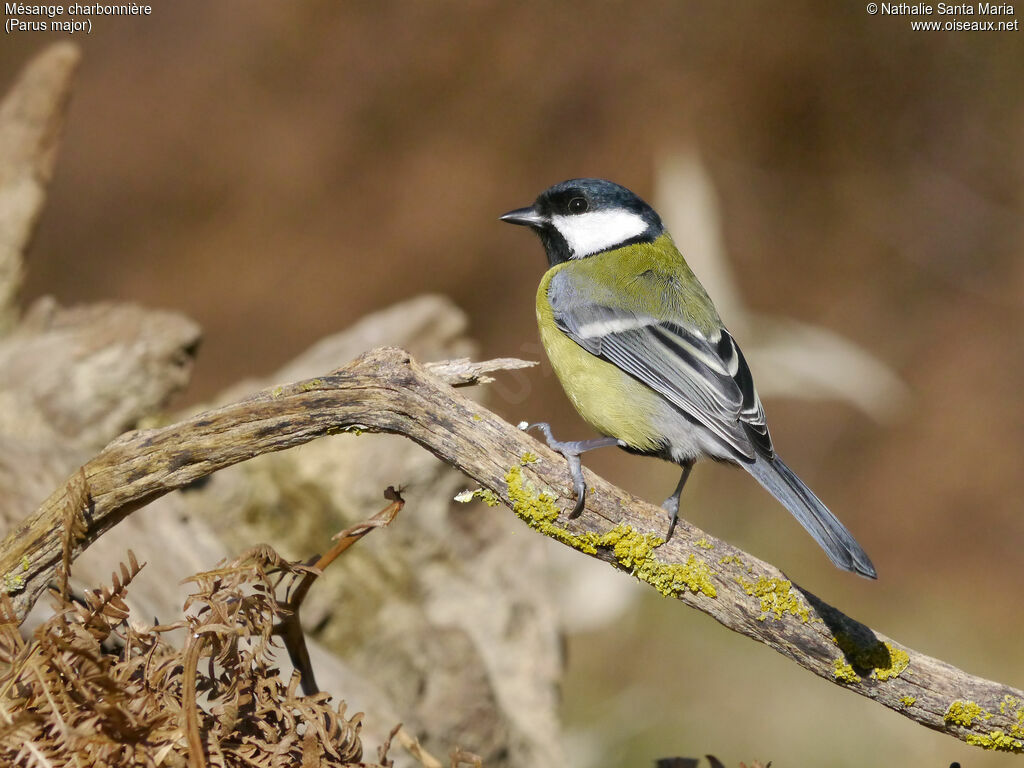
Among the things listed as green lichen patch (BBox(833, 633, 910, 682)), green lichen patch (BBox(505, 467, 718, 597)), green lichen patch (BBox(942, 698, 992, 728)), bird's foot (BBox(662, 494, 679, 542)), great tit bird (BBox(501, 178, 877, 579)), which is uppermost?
great tit bird (BBox(501, 178, 877, 579))

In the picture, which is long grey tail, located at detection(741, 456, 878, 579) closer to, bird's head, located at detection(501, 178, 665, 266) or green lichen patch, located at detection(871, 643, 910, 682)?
green lichen patch, located at detection(871, 643, 910, 682)

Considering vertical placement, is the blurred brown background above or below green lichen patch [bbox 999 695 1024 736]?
above

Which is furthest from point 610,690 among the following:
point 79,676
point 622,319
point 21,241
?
point 79,676

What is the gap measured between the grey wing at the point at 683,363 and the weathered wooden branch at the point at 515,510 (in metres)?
0.56

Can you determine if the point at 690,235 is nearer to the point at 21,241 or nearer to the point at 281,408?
the point at 21,241

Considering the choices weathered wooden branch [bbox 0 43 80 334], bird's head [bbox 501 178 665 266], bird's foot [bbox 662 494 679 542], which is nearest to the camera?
bird's foot [bbox 662 494 679 542]

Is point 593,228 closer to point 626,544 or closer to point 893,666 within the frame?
point 626,544

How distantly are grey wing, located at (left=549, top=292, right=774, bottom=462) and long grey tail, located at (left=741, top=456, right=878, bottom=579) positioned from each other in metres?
0.05

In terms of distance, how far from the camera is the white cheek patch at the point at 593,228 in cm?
318

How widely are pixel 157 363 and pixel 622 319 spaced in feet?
5.85

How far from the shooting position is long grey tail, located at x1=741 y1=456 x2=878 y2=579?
204cm

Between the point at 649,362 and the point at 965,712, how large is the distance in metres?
1.16

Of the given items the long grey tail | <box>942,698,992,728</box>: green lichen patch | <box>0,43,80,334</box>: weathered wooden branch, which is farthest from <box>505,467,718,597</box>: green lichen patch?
<box>0,43,80,334</box>: weathered wooden branch

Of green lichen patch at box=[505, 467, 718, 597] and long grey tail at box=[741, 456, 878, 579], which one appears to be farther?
long grey tail at box=[741, 456, 878, 579]
